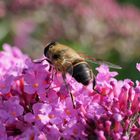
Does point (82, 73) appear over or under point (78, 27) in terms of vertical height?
over

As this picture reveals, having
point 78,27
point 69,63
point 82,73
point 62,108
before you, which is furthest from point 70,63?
point 78,27

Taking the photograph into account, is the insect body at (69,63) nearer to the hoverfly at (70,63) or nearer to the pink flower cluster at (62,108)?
the hoverfly at (70,63)

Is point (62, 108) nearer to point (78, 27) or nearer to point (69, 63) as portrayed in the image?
point (69, 63)

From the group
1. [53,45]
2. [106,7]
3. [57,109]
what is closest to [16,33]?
[106,7]

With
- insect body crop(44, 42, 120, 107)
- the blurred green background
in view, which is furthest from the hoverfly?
the blurred green background

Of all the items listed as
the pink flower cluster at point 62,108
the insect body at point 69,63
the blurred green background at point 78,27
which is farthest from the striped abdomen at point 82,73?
the blurred green background at point 78,27
